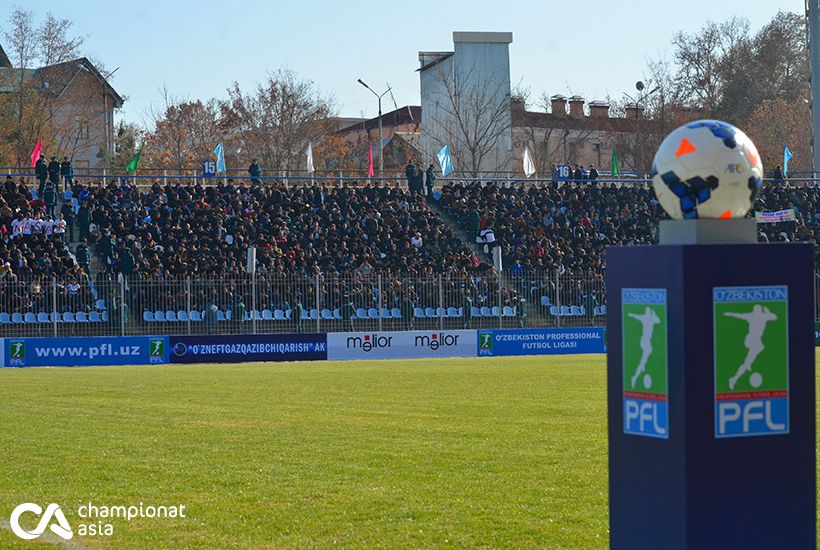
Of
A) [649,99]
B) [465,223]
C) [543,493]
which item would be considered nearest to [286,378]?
[543,493]

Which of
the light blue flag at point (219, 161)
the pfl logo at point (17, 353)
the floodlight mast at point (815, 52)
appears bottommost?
the pfl logo at point (17, 353)

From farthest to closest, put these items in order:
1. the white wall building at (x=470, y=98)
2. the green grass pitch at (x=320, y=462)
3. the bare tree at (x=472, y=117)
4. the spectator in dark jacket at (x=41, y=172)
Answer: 1. the white wall building at (x=470, y=98)
2. the bare tree at (x=472, y=117)
3. the spectator in dark jacket at (x=41, y=172)
4. the green grass pitch at (x=320, y=462)

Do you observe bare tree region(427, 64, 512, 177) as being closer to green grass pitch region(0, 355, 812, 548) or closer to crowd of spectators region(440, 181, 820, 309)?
crowd of spectators region(440, 181, 820, 309)

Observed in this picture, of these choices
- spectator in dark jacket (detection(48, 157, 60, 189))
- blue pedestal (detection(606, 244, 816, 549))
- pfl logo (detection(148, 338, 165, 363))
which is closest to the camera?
blue pedestal (detection(606, 244, 816, 549))

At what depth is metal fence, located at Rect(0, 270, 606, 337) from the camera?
3278 cm

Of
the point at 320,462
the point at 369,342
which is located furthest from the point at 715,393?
the point at 369,342

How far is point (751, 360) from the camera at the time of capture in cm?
565

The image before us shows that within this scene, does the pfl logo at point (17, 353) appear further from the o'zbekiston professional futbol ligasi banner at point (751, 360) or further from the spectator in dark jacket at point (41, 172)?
the o'zbekiston professional futbol ligasi banner at point (751, 360)

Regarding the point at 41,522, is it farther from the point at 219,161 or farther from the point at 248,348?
the point at 219,161

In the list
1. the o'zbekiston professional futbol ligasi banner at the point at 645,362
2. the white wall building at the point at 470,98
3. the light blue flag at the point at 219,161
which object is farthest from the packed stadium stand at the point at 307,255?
the white wall building at the point at 470,98

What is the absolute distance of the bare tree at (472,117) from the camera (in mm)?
76438

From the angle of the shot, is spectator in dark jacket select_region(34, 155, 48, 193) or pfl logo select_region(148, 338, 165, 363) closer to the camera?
pfl logo select_region(148, 338, 165, 363)

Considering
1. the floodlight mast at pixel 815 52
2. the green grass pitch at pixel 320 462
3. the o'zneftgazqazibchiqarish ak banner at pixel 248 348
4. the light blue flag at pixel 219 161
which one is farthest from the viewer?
the floodlight mast at pixel 815 52

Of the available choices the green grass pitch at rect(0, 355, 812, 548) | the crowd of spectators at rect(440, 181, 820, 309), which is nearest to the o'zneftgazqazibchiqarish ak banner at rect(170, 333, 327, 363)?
the crowd of spectators at rect(440, 181, 820, 309)
